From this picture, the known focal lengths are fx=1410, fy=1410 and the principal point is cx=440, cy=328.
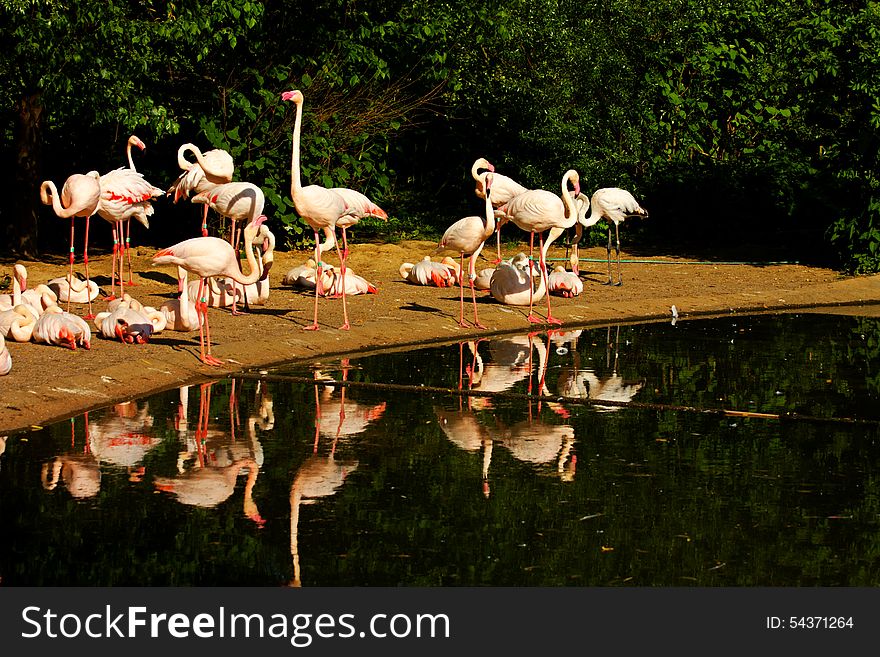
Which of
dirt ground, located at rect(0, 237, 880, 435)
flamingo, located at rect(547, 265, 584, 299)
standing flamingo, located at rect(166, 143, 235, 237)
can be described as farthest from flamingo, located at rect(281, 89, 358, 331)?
flamingo, located at rect(547, 265, 584, 299)

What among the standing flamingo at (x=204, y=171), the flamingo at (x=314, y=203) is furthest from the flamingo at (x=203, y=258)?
the standing flamingo at (x=204, y=171)

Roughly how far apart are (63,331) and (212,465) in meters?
3.79

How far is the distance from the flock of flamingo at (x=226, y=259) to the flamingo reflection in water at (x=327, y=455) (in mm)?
1433

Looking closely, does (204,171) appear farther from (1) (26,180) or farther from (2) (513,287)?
(1) (26,180)

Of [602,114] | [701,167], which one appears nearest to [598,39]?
[602,114]

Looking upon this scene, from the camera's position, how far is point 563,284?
1508 cm

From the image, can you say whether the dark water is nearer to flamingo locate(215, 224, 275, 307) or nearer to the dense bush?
flamingo locate(215, 224, 275, 307)

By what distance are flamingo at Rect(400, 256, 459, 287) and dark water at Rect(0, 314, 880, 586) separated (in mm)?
4807

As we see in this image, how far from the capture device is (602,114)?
21.0 metres

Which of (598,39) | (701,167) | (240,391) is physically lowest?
(240,391)

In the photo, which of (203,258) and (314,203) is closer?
(203,258)

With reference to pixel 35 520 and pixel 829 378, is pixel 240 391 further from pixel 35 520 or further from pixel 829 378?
pixel 829 378

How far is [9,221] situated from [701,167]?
10.1m

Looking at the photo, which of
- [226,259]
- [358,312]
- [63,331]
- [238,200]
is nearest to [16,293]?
[63,331]
